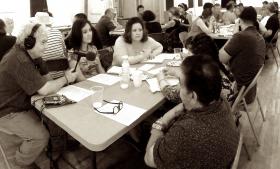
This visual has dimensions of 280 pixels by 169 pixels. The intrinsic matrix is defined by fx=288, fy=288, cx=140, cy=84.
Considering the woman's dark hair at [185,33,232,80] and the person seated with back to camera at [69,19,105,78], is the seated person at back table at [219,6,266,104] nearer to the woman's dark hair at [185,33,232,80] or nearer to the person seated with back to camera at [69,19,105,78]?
the woman's dark hair at [185,33,232,80]

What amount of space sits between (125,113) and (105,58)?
5.54 ft

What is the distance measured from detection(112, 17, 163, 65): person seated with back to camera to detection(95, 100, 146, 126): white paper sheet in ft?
4.51

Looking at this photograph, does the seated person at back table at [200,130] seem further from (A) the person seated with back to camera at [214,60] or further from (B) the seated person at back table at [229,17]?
(B) the seated person at back table at [229,17]

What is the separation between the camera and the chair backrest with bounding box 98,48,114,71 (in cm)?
344

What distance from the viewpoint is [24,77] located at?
6.86ft

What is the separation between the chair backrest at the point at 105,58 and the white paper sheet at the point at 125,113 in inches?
58.0

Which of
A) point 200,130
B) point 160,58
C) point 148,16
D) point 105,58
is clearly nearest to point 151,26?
point 148,16

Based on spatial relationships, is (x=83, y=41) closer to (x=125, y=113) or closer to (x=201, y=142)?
(x=125, y=113)

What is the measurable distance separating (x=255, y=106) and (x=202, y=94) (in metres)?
2.78

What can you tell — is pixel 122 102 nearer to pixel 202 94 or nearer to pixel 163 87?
pixel 163 87

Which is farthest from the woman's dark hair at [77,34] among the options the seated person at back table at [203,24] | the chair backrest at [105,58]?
the seated person at back table at [203,24]

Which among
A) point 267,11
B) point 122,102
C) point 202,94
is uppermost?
point 267,11

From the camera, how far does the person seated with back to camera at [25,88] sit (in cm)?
211

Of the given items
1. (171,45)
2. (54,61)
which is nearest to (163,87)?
(54,61)
